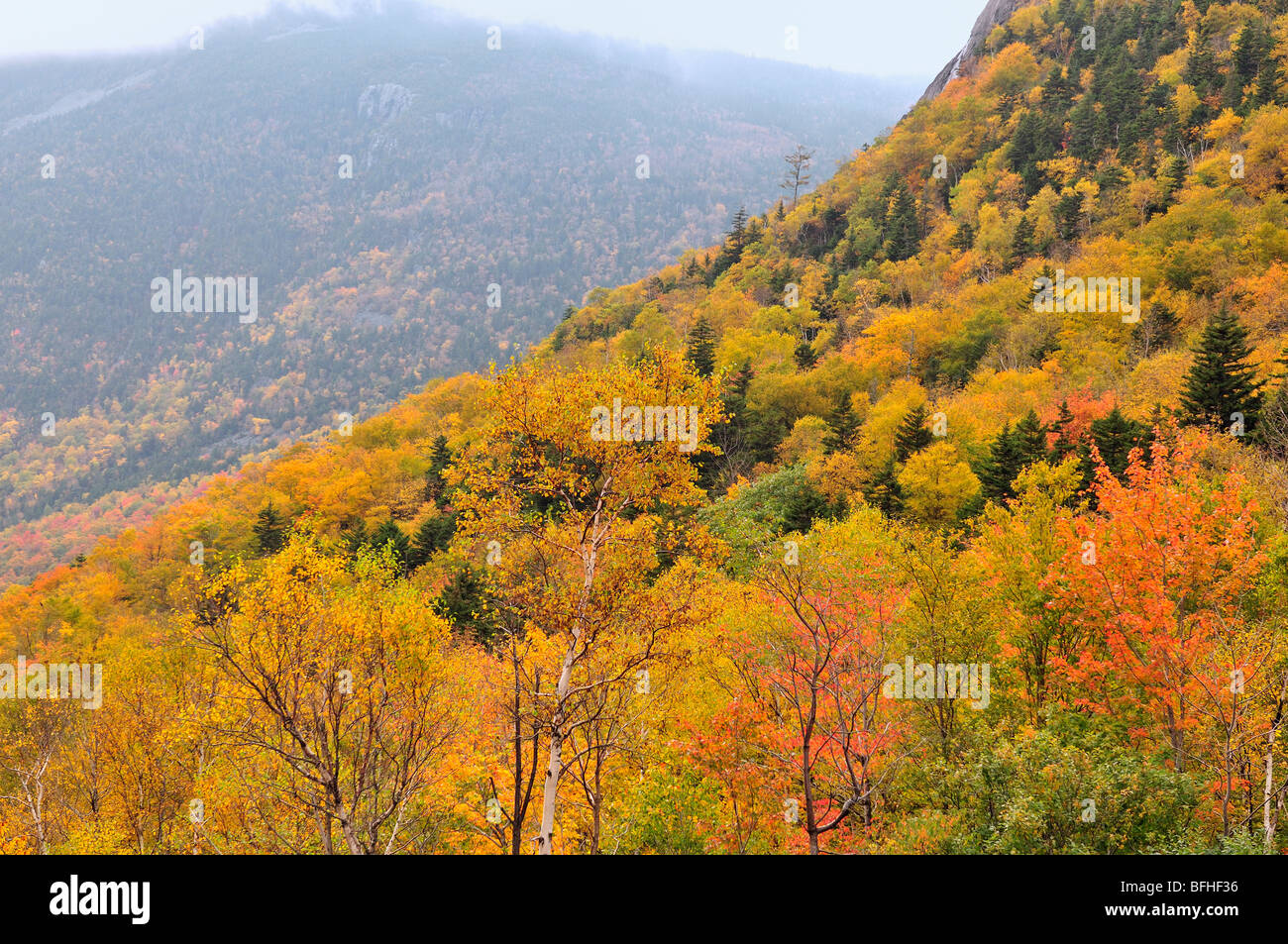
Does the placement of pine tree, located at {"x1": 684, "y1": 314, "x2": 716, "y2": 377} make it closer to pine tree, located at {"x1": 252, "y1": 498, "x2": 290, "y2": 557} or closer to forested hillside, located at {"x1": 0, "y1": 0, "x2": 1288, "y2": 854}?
forested hillside, located at {"x1": 0, "y1": 0, "x2": 1288, "y2": 854}

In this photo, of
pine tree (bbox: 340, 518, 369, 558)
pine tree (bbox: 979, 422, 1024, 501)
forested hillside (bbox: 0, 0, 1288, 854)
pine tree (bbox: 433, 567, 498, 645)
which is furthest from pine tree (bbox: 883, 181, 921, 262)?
pine tree (bbox: 433, 567, 498, 645)

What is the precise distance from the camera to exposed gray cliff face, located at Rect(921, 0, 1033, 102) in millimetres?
157625

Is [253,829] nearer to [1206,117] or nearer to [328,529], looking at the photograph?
[328,529]

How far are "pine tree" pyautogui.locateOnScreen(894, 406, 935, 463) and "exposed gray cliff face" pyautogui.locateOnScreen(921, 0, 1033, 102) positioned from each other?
131643mm

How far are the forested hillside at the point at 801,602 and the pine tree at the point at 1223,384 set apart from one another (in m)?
0.20

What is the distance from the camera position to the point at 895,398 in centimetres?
6806

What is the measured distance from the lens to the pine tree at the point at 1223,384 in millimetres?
42656

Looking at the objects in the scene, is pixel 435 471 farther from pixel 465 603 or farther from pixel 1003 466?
pixel 1003 466

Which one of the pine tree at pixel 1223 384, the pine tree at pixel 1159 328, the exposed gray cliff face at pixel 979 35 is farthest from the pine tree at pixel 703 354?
the exposed gray cliff face at pixel 979 35

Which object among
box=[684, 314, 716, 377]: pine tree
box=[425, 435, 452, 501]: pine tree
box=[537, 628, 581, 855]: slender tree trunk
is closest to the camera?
box=[537, 628, 581, 855]: slender tree trunk

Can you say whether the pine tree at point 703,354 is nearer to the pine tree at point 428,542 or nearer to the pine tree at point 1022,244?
the pine tree at point 428,542

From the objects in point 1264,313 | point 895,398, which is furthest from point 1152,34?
point 895,398
